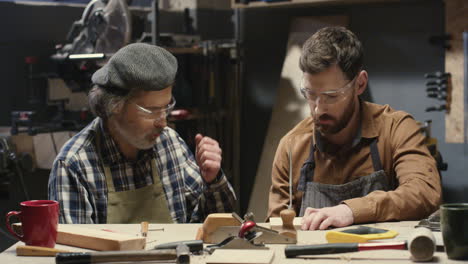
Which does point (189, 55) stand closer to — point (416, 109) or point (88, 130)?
point (416, 109)

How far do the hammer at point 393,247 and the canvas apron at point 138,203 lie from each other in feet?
3.09

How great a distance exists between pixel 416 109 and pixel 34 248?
3324 millimetres

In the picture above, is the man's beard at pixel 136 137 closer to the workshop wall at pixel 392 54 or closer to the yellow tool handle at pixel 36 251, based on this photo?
the yellow tool handle at pixel 36 251

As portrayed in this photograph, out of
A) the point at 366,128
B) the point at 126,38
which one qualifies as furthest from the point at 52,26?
the point at 366,128

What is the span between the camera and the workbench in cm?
154

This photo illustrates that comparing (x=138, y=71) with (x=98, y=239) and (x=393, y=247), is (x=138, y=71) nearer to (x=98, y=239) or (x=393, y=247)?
(x=98, y=239)

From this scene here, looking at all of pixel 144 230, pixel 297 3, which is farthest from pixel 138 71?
pixel 297 3

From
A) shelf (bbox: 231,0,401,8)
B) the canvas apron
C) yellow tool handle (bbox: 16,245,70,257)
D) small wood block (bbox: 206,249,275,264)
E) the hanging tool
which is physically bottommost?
the canvas apron

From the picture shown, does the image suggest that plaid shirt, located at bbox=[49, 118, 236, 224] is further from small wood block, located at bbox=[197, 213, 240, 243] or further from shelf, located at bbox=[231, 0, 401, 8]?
shelf, located at bbox=[231, 0, 401, 8]

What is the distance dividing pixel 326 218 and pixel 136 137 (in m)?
0.84

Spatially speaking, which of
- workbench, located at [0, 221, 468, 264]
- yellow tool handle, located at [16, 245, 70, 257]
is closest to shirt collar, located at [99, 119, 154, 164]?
workbench, located at [0, 221, 468, 264]

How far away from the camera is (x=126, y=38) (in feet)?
13.3

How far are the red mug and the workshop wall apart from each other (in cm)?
314

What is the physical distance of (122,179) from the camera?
7.92 feet
